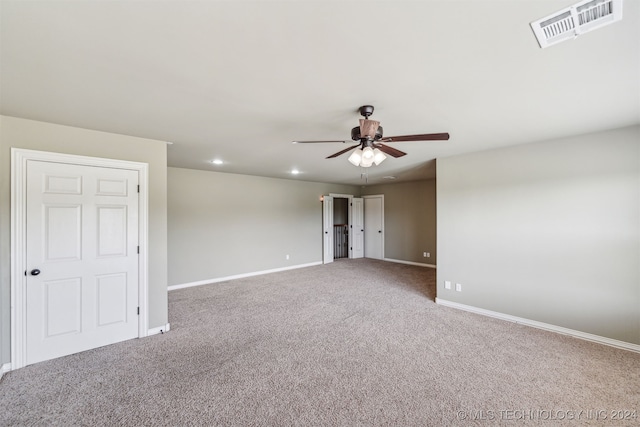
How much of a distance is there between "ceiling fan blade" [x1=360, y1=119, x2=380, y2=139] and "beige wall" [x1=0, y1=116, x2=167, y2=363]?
2.69 metres

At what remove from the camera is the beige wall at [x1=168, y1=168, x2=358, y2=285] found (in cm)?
529

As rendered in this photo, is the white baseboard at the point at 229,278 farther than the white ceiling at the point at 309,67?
Yes

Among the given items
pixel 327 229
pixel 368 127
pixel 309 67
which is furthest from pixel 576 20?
pixel 327 229

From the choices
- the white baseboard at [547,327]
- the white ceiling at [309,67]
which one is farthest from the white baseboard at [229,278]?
the white baseboard at [547,327]

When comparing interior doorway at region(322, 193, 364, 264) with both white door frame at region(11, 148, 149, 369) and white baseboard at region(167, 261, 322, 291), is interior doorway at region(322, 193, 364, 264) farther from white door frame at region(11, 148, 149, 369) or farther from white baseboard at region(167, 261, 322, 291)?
white door frame at region(11, 148, 149, 369)

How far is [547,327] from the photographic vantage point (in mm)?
3330

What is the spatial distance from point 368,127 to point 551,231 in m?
2.98

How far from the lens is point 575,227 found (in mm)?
3127

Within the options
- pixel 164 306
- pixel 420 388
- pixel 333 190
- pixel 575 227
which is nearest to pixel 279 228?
pixel 333 190

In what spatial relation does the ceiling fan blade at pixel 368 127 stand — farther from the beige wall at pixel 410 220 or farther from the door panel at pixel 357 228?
the door panel at pixel 357 228

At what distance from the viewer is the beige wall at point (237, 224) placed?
5.29 metres

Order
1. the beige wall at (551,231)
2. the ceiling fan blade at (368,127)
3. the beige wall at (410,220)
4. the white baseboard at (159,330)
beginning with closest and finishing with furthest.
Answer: the ceiling fan blade at (368,127), the beige wall at (551,231), the white baseboard at (159,330), the beige wall at (410,220)

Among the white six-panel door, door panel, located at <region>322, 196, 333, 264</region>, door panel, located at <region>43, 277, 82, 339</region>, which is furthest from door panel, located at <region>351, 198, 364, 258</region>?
door panel, located at <region>43, 277, 82, 339</region>

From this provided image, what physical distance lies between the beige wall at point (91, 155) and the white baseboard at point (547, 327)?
425cm
